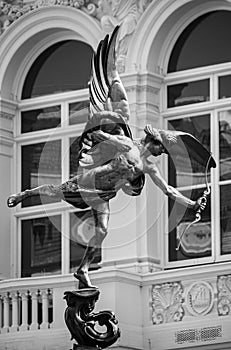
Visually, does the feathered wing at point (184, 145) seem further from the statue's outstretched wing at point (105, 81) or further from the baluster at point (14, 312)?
the baluster at point (14, 312)

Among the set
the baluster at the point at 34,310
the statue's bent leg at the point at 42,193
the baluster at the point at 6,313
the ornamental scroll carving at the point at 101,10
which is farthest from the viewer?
the ornamental scroll carving at the point at 101,10

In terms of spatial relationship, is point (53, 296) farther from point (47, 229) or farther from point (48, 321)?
point (47, 229)

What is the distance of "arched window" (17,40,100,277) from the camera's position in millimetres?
24484

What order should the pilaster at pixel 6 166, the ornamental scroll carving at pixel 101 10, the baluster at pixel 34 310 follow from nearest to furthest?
the baluster at pixel 34 310 → the ornamental scroll carving at pixel 101 10 → the pilaster at pixel 6 166

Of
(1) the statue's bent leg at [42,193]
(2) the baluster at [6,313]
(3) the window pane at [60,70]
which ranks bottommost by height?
(2) the baluster at [6,313]

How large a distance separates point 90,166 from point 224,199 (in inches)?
397

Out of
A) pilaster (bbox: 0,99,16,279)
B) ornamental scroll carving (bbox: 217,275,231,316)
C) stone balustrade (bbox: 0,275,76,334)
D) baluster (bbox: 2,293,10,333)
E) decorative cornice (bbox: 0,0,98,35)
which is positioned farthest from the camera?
Result: pilaster (bbox: 0,99,16,279)

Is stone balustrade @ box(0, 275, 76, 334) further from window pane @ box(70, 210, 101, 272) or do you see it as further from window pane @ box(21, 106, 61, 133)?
→ window pane @ box(21, 106, 61, 133)

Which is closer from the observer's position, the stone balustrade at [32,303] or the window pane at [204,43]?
the stone balustrade at [32,303]

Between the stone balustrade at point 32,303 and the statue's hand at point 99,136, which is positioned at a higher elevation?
the statue's hand at point 99,136

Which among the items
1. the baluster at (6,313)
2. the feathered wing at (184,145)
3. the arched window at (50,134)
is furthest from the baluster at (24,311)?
the feathered wing at (184,145)

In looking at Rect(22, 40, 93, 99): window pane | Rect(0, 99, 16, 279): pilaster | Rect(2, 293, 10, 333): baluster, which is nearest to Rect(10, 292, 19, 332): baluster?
Rect(2, 293, 10, 333): baluster

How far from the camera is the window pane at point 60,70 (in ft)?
82.3

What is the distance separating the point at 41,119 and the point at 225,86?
12.0 ft
